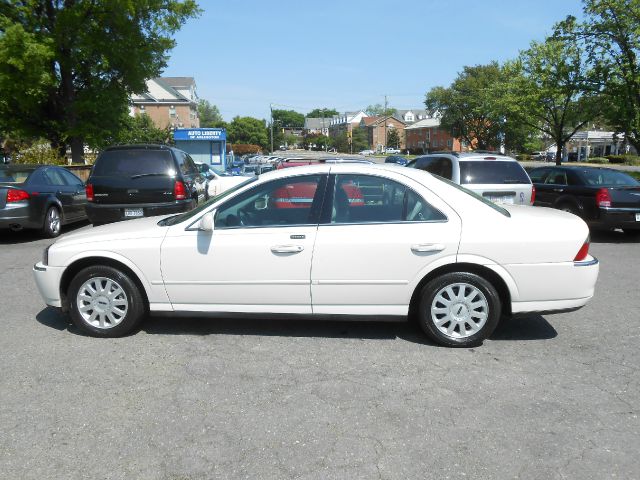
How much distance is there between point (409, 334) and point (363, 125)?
5670 inches

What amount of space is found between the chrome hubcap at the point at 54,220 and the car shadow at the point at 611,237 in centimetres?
1086

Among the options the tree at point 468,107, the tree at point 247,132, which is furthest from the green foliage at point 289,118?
the tree at point 468,107

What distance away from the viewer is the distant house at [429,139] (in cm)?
9987

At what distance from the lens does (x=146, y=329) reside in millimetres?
5133

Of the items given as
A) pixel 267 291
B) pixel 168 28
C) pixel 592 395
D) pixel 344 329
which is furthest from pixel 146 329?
pixel 168 28

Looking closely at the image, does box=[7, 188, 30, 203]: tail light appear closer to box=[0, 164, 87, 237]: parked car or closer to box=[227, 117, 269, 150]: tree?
box=[0, 164, 87, 237]: parked car

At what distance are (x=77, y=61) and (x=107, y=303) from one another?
951 inches

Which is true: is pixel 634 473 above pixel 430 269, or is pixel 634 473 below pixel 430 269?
below

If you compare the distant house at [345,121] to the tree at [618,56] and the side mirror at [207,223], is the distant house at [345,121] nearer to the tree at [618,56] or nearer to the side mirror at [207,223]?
the tree at [618,56]

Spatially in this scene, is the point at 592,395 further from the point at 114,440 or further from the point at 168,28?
the point at 168,28

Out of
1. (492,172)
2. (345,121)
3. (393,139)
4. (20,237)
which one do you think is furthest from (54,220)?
(345,121)

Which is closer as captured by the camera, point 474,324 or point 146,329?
point 474,324

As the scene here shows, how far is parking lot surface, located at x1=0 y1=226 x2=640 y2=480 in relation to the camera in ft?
9.68

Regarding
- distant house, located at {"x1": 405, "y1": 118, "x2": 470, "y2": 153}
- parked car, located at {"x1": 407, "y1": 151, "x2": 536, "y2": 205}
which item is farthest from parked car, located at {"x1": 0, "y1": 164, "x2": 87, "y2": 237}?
distant house, located at {"x1": 405, "y1": 118, "x2": 470, "y2": 153}
